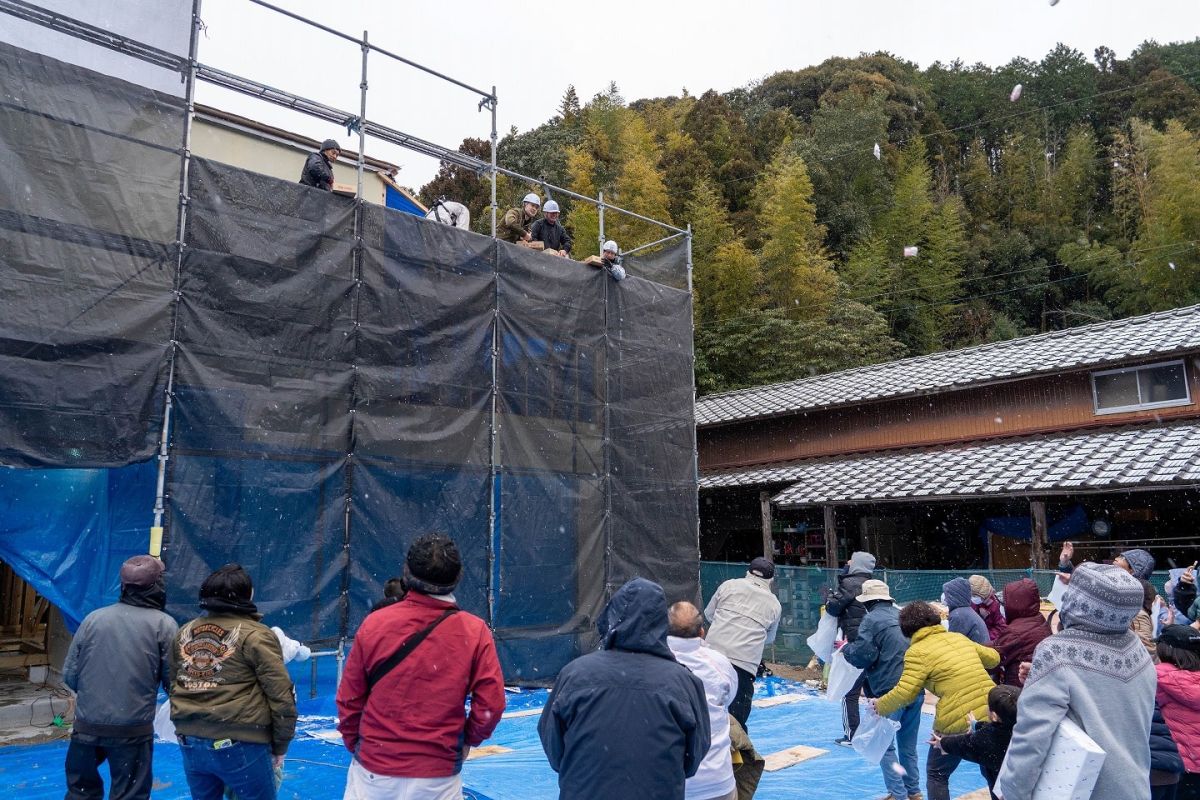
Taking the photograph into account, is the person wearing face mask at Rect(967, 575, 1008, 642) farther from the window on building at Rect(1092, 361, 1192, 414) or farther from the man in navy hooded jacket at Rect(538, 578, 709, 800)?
the window on building at Rect(1092, 361, 1192, 414)

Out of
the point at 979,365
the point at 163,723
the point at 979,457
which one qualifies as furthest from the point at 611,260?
the point at 979,365

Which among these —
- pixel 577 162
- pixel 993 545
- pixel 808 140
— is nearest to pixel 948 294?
pixel 808 140

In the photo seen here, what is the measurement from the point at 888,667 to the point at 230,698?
3.89 m

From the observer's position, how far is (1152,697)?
2846 mm

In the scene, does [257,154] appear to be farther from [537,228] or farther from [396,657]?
[396,657]

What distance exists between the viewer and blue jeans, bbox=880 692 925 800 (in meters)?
5.09

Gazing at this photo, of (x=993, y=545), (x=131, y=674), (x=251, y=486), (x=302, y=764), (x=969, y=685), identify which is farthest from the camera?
(x=993, y=545)

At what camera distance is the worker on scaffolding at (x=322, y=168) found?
309 inches

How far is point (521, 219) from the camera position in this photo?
1012 cm

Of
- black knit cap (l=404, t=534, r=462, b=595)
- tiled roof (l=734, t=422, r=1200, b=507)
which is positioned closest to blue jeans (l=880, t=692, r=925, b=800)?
black knit cap (l=404, t=534, r=462, b=595)

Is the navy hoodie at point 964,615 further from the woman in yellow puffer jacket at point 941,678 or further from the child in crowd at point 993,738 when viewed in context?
the child in crowd at point 993,738

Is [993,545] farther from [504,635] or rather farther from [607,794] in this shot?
[607,794]

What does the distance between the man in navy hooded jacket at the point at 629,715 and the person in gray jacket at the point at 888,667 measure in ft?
9.37

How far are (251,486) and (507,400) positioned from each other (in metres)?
2.87
